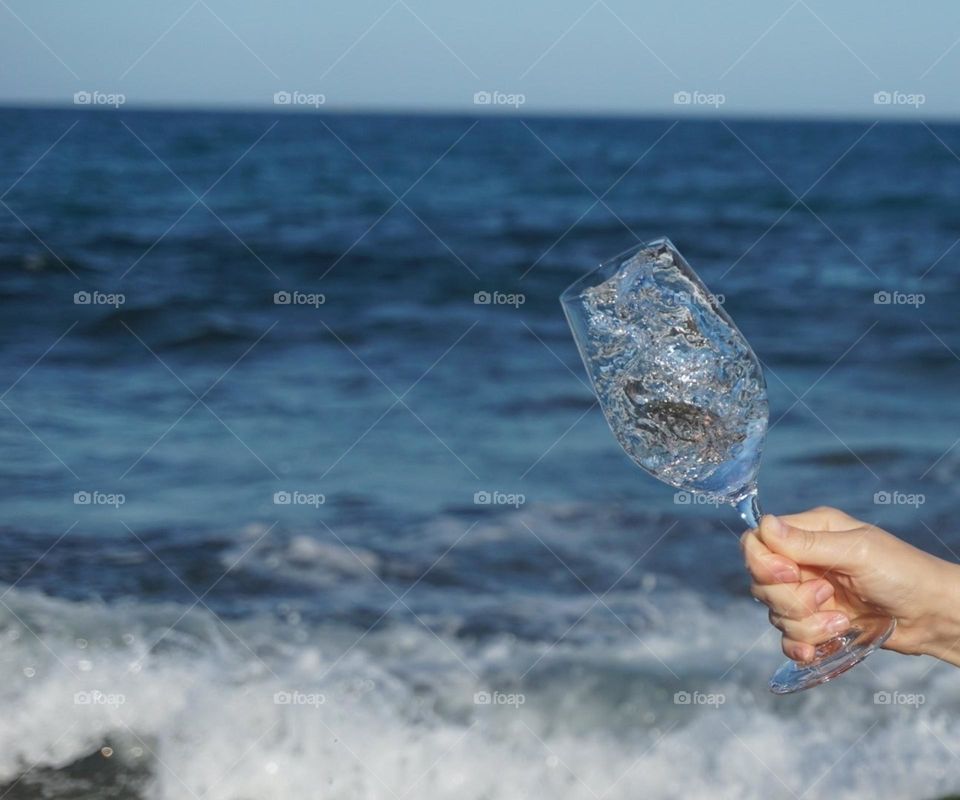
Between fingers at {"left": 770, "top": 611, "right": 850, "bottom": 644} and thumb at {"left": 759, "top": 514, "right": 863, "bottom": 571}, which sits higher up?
thumb at {"left": 759, "top": 514, "right": 863, "bottom": 571}

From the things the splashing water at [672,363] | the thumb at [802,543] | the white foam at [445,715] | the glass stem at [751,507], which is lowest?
the white foam at [445,715]

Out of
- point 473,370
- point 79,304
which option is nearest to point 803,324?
point 473,370

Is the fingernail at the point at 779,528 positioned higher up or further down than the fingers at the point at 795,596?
higher up

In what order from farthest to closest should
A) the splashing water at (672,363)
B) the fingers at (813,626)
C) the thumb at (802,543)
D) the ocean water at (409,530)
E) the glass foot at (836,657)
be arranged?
the ocean water at (409,530), the fingers at (813,626), the glass foot at (836,657), the thumb at (802,543), the splashing water at (672,363)

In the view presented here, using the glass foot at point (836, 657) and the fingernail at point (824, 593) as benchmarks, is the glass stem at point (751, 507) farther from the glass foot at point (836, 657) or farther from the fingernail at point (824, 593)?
the glass foot at point (836, 657)

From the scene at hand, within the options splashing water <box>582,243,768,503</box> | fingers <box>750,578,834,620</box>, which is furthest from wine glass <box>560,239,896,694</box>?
fingers <box>750,578,834,620</box>

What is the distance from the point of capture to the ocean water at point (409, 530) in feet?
14.6

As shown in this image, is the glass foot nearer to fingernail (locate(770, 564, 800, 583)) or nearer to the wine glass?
fingernail (locate(770, 564, 800, 583))

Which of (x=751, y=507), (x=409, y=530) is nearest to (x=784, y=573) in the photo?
(x=751, y=507)

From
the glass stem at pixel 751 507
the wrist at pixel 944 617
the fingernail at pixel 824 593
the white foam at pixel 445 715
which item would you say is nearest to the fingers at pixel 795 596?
the fingernail at pixel 824 593

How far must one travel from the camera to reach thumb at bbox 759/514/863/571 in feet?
7.71

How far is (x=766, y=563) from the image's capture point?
2.38 metres

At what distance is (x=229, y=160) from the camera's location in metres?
29.6

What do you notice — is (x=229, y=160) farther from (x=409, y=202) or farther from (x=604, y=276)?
(x=604, y=276)
